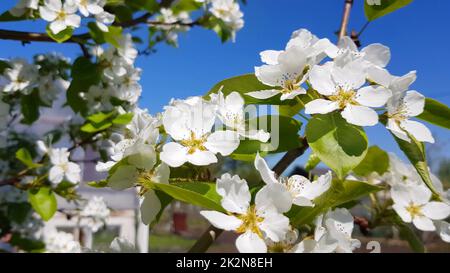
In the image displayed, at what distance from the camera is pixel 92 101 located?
59.9 inches

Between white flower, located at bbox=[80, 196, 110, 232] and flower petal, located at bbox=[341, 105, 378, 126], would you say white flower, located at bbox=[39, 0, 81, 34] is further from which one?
white flower, located at bbox=[80, 196, 110, 232]

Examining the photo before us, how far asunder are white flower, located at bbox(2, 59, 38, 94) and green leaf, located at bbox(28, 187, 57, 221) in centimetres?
34

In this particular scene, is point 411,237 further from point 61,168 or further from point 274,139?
point 61,168

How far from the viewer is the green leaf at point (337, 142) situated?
0.56 meters

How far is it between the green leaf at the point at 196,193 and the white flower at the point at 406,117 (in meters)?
0.25

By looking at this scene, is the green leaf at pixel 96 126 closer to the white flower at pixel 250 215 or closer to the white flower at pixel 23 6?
the white flower at pixel 23 6

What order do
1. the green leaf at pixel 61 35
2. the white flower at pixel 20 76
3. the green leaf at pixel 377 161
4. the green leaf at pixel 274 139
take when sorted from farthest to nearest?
the white flower at pixel 20 76 → the green leaf at pixel 61 35 → the green leaf at pixel 377 161 → the green leaf at pixel 274 139

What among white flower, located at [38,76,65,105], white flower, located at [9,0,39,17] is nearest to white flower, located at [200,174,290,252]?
white flower, located at [9,0,39,17]

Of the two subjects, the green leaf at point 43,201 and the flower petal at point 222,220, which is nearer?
the flower petal at point 222,220

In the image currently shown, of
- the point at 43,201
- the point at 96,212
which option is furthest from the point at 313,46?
the point at 96,212

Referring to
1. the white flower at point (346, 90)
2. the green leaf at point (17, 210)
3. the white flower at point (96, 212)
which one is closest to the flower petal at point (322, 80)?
the white flower at point (346, 90)
